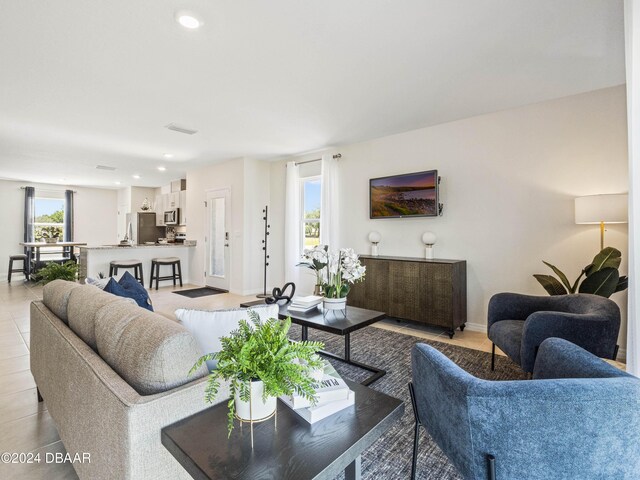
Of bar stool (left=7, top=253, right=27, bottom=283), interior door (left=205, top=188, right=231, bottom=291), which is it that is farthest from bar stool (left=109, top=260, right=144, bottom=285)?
bar stool (left=7, top=253, right=27, bottom=283)

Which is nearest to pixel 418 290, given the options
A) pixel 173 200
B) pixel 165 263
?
pixel 165 263

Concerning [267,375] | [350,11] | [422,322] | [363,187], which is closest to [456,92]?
[350,11]

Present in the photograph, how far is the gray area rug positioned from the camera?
1.62m

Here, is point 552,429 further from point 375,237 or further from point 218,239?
point 218,239

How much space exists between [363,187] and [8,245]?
30.3 feet

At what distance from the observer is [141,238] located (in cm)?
859

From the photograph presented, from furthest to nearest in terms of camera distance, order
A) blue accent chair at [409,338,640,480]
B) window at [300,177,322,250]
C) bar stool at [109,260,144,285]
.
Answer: bar stool at [109,260,144,285] → window at [300,177,322,250] → blue accent chair at [409,338,640,480]

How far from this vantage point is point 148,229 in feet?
28.6

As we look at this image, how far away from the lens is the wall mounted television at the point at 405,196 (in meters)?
4.08

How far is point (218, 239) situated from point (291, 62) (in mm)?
4712

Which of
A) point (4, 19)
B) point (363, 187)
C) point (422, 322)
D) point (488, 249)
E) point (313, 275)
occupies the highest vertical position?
point (4, 19)

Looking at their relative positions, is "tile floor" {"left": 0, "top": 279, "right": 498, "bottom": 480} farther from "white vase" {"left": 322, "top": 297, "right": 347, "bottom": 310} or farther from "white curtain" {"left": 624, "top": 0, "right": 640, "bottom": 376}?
"white curtain" {"left": 624, "top": 0, "right": 640, "bottom": 376}

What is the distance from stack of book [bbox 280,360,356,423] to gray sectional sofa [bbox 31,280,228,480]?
301 mm

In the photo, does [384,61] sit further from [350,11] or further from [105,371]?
[105,371]
